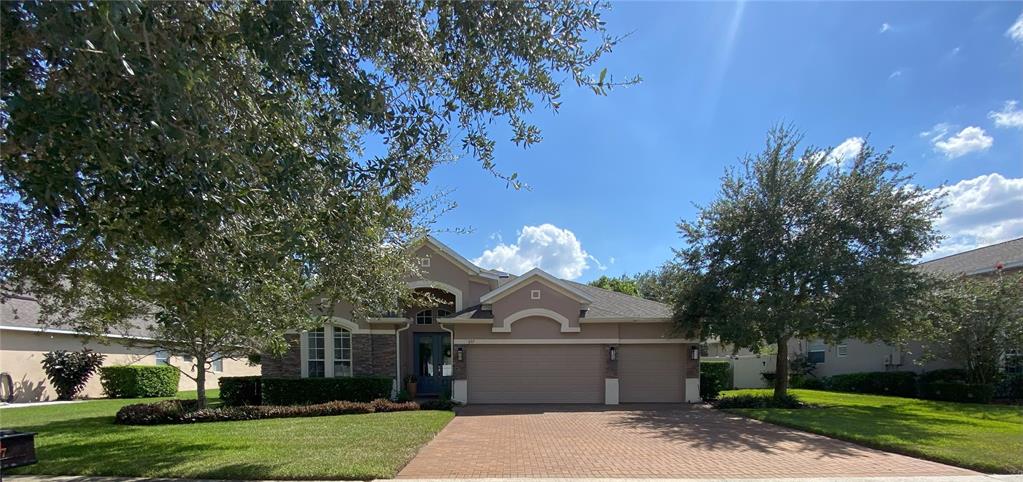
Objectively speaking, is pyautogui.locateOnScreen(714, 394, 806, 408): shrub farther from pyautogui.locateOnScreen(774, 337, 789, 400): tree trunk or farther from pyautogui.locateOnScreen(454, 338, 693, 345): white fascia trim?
pyautogui.locateOnScreen(454, 338, 693, 345): white fascia trim

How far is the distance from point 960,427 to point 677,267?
27.5 feet

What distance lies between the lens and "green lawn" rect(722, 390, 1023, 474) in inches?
355

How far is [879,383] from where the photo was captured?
22531 millimetres

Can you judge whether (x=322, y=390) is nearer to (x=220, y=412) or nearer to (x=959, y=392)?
(x=220, y=412)

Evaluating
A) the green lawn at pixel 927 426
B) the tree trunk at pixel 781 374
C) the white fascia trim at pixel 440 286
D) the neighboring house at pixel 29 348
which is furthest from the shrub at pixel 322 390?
the tree trunk at pixel 781 374

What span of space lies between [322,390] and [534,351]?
6955 millimetres

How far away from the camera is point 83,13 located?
14.5 ft

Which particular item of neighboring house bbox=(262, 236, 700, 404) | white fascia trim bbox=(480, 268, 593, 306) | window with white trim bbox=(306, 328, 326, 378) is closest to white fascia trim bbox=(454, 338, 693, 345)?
neighboring house bbox=(262, 236, 700, 404)

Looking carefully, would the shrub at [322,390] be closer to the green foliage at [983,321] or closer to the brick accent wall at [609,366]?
the brick accent wall at [609,366]

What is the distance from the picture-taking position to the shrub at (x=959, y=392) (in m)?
18.1

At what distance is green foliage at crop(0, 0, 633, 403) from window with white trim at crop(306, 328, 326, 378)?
451 inches

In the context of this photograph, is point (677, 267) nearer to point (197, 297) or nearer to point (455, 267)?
point (455, 267)

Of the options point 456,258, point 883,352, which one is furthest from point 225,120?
point 883,352

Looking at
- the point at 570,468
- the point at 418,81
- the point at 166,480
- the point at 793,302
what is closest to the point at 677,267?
the point at 793,302
